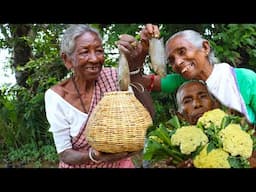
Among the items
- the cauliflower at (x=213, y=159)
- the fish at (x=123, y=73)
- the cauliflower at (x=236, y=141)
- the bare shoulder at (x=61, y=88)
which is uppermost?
the fish at (x=123, y=73)

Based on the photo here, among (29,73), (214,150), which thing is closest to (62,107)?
(29,73)

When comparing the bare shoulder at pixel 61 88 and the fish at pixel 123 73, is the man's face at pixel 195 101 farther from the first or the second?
the bare shoulder at pixel 61 88

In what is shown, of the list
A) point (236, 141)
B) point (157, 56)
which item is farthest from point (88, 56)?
point (236, 141)

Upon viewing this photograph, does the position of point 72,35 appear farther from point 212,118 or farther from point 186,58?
point 212,118

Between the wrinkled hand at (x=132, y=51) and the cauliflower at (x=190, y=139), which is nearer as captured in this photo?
the cauliflower at (x=190, y=139)

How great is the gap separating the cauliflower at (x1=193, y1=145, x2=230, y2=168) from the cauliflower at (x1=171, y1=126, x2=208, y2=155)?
31 millimetres

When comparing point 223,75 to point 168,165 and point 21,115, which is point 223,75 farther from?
point 21,115

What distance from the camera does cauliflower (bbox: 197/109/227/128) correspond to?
5.41 feet

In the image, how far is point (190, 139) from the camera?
63.2 inches

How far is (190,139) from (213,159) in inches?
3.8

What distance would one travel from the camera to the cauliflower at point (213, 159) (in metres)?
1.61

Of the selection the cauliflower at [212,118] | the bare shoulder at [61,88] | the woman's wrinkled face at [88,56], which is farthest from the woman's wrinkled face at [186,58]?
the bare shoulder at [61,88]

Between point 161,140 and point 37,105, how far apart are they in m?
0.54

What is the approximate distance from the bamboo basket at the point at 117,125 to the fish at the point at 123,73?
0.17 feet
